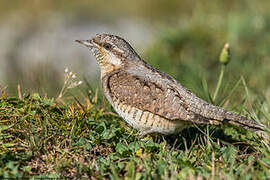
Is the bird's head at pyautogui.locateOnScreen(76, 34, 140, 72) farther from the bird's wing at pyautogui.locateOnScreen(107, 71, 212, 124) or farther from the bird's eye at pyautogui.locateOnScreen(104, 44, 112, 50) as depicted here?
the bird's wing at pyautogui.locateOnScreen(107, 71, 212, 124)

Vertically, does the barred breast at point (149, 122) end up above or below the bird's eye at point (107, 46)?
below

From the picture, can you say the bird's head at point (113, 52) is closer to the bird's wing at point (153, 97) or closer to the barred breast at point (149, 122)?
the bird's wing at point (153, 97)

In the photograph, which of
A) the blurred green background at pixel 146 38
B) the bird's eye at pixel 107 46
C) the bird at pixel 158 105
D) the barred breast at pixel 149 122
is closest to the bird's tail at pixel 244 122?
the bird at pixel 158 105

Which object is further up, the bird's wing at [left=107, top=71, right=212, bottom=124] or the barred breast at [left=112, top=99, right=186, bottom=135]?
the bird's wing at [left=107, top=71, right=212, bottom=124]

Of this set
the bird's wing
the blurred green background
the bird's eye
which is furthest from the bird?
the blurred green background

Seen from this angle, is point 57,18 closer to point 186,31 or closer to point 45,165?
point 186,31

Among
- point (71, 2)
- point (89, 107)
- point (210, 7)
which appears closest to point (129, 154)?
point (89, 107)
